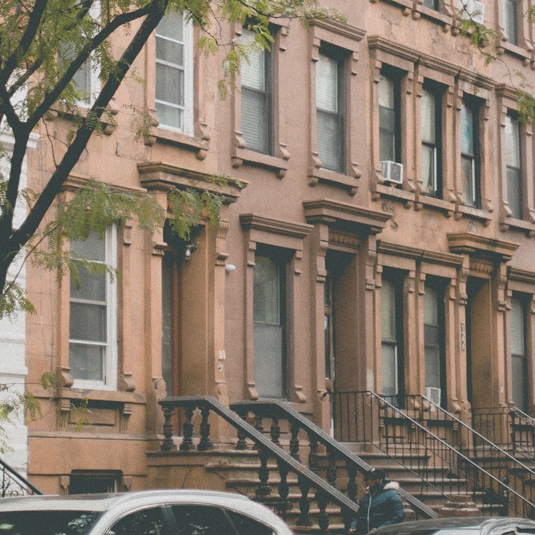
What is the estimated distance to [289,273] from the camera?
907 inches

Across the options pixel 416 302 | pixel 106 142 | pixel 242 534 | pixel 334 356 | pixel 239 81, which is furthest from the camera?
pixel 416 302

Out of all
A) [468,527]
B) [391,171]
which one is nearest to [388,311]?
[391,171]

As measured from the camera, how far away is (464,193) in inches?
1093

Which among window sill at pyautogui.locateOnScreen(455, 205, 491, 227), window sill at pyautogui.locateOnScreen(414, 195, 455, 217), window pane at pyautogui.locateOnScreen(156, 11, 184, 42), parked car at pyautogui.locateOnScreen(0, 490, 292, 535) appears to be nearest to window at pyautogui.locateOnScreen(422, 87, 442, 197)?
window sill at pyautogui.locateOnScreen(414, 195, 455, 217)

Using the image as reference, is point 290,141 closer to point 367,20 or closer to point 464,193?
point 367,20

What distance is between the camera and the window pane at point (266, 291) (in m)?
22.7

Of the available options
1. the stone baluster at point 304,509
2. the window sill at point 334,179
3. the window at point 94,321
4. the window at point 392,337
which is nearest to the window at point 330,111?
the window sill at point 334,179

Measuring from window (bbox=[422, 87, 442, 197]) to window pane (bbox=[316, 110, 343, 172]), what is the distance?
8.46ft

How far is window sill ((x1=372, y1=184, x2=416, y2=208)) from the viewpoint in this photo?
25.0m

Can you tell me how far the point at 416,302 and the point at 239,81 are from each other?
5751mm

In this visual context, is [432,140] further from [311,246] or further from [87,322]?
[87,322]

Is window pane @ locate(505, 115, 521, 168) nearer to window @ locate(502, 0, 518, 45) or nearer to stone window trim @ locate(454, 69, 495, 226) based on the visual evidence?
stone window trim @ locate(454, 69, 495, 226)

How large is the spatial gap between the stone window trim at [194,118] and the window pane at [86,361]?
2.90 metres

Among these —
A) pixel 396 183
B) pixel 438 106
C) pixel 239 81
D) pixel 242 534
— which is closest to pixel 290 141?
pixel 239 81
